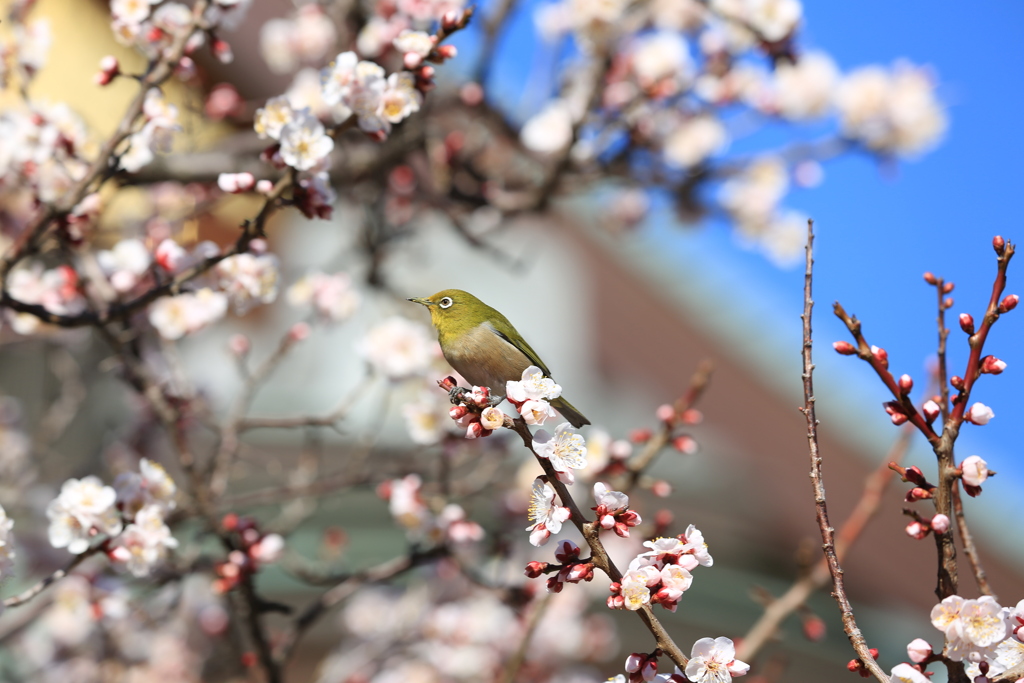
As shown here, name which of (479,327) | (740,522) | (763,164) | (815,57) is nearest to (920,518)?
(479,327)

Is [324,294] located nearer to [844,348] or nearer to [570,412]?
[570,412]

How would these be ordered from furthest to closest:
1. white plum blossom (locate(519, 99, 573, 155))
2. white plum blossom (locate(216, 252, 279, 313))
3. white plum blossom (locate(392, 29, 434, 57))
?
white plum blossom (locate(519, 99, 573, 155)) < white plum blossom (locate(216, 252, 279, 313)) < white plum blossom (locate(392, 29, 434, 57))

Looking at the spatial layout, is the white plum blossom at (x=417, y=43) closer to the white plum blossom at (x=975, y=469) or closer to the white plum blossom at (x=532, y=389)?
the white plum blossom at (x=532, y=389)

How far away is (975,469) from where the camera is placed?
142 cm

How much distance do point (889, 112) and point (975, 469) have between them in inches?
173

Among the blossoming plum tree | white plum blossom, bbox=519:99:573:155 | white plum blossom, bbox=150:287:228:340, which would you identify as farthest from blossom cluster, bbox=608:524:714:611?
white plum blossom, bbox=519:99:573:155

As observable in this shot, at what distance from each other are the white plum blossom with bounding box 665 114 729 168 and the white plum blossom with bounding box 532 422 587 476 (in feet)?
12.4

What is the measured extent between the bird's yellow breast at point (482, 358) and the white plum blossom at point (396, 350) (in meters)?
1.86

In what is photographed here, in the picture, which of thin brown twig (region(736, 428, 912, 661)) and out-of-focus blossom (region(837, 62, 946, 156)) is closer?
thin brown twig (region(736, 428, 912, 661))

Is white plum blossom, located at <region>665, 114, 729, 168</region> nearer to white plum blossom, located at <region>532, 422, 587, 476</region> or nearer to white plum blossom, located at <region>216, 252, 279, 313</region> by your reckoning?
white plum blossom, located at <region>216, 252, 279, 313</region>

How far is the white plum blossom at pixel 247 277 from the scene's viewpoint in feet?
7.72

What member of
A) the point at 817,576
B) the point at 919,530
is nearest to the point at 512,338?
the point at 919,530

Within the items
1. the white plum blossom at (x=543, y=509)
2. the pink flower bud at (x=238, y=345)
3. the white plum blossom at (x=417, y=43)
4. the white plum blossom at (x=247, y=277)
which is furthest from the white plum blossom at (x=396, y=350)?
the white plum blossom at (x=543, y=509)

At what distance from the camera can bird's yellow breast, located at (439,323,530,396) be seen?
151 cm
